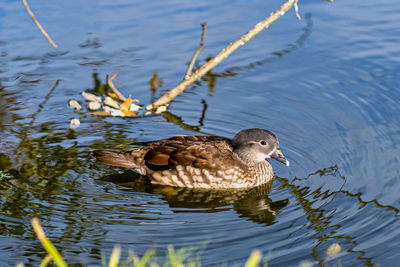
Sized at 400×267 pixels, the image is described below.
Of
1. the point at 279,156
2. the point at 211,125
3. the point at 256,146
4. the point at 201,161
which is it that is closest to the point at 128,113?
the point at 211,125

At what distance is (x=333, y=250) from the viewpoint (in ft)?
23.4

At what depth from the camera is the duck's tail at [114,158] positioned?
9.16 m

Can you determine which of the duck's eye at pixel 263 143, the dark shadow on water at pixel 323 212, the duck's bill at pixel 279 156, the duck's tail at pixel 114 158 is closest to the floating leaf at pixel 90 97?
the duck's tail at pixel 114 158

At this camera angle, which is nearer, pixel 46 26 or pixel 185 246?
pixel 185 246

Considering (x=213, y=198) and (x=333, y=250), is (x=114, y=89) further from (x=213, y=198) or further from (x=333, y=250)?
(x=333, y=250)

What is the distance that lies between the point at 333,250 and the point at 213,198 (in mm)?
2198

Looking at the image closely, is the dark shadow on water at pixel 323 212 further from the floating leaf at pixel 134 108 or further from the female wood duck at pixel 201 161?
the floating leaf at pixel 134 108

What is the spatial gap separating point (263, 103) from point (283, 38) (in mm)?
2714

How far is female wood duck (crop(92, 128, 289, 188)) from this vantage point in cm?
917

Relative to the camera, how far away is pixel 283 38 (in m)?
13.2

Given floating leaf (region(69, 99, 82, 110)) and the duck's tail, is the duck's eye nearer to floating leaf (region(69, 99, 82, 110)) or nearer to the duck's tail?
the duck's tail

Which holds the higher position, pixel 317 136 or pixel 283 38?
pixel 283 38

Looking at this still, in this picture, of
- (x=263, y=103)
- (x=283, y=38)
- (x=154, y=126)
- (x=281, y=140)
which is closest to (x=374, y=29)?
(x=283, y=38)

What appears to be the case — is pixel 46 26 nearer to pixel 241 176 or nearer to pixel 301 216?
pixel 241 176
